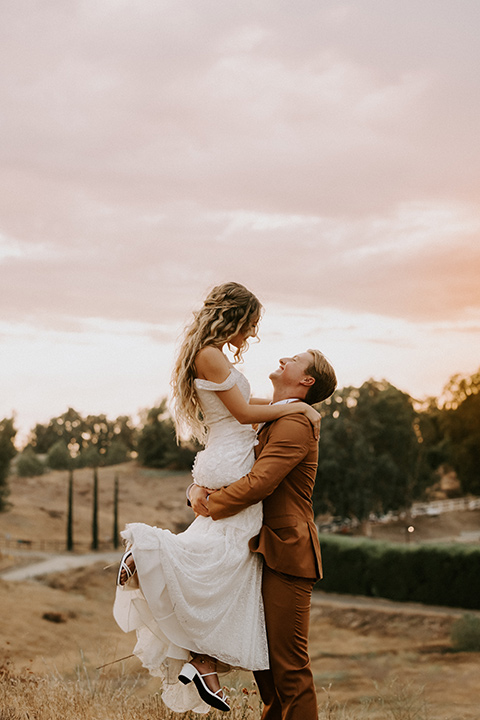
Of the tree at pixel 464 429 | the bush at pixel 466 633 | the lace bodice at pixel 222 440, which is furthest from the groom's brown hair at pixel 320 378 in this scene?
the tree at pixel 464 429

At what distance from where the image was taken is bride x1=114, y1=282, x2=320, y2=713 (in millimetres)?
3658

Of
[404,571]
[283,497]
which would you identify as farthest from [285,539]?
[404,571]

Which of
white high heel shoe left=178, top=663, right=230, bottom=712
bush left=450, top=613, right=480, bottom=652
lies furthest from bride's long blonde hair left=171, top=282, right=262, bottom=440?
bush left=450, top=613, right=480, bottom=652

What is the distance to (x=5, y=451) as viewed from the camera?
1100 inches

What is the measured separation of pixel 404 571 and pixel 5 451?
49.3 feet

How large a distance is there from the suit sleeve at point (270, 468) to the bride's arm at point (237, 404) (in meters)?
0.05

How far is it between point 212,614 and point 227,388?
3.74ft

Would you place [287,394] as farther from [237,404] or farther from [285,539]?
[285,539]

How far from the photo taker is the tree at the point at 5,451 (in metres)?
27.2

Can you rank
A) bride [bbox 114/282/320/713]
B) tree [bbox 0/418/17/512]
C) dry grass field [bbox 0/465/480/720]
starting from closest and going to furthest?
bride [bbox 114/282/320/713]
dry grass field [bbox 0/465/480/720]
tree [bbox 0/418/17/512]

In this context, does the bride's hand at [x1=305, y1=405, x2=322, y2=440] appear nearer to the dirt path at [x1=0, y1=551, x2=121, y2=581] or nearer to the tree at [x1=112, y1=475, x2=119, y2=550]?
the dirt path at [x1=0, y1=551, x2=121, y2=581]

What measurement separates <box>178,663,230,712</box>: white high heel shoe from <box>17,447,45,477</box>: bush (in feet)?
92.0

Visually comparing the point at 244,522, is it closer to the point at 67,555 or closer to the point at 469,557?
the point at 469,557

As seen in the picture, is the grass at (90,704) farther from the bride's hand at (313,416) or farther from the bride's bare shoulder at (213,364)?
the bride's bare shoulder at (213,364)
